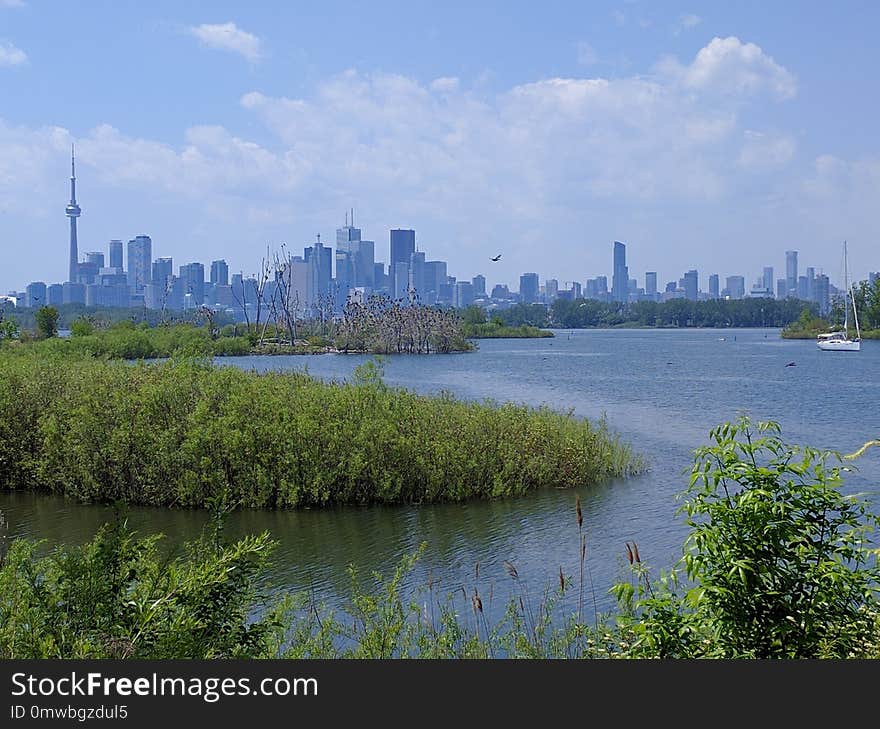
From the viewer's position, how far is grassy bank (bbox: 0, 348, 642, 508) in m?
16.3

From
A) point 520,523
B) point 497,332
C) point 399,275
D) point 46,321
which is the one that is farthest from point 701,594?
point 399,275

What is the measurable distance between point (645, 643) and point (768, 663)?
4.54 feet

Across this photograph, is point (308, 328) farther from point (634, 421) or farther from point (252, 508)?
point (252, 508)

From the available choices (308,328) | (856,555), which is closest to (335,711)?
(856,555)

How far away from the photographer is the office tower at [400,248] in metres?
180

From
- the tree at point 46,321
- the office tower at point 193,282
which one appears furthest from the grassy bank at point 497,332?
the office tower at point 193,282

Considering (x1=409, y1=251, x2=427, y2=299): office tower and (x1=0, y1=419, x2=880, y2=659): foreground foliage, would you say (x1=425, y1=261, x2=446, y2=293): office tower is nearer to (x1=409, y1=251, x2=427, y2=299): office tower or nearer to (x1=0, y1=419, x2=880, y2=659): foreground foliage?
(x1=409, y1=251, x2=427, y2=299): office tower

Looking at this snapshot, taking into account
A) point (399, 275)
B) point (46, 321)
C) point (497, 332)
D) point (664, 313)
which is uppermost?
point (399, 275)

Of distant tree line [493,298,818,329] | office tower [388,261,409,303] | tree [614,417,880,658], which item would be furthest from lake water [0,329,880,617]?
office tower [388,261,409,303]

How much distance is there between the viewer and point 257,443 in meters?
16.3

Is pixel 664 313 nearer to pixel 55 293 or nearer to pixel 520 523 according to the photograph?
pixel 55 293

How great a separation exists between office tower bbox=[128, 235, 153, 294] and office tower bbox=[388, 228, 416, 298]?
46.9m

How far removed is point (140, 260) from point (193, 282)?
11.9 meters

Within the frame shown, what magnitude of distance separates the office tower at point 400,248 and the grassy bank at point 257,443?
→ 16029 centimetres
